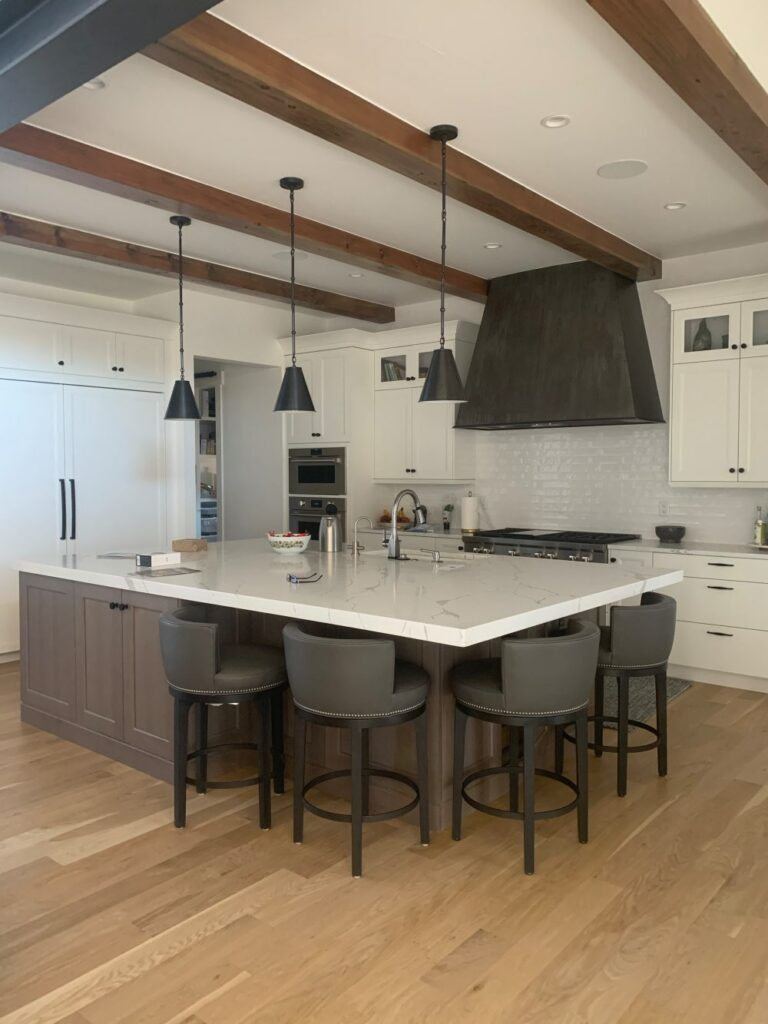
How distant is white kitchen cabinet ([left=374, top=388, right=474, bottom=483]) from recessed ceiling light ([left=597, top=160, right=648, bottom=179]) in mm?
2680

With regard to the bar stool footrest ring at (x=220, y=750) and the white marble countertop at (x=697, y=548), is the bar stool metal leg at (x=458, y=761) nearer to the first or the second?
the bar stool footrest ring at (x=220, y=750)

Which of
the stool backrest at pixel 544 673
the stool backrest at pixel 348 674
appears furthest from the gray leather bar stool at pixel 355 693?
the stool backrest at pixel 544 673

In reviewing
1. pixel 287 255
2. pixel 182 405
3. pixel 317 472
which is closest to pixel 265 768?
pixel 182 405

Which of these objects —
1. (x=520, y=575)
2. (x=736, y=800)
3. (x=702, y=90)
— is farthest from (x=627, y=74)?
(x=736, y=800)

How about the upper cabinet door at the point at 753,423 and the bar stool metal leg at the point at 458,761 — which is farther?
the upper cabinet door at the point at 753,423

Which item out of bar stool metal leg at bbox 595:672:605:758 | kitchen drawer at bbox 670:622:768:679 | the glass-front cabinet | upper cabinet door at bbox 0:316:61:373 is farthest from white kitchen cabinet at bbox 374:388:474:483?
bar stool metal leg at bbox 595:672:605:758

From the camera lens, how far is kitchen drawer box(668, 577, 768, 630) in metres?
4.79

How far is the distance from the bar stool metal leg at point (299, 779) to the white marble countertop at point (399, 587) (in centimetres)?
40

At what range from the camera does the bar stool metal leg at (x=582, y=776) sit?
281 centimetres

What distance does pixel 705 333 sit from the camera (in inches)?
203

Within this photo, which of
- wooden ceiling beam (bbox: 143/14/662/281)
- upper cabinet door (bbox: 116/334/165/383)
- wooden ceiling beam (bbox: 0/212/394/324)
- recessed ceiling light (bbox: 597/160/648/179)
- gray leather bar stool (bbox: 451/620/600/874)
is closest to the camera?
wooden ceiling beam (bbox: 143/14/662/281)

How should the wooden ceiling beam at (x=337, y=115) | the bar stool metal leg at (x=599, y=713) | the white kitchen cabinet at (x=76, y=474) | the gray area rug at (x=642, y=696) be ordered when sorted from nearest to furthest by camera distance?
the wooden ceiling beam at (x=337, y=115) → the bar stool metal leg at (x=599, y=713) → the gray area rug at (x=642, y=696) → the white kitchen cabinet at (x=76, y=474)

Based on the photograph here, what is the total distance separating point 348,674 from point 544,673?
26.0 inches

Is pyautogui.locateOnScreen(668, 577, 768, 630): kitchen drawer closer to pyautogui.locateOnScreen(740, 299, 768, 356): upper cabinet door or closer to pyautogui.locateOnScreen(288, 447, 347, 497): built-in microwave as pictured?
pyautogui.locateOnScreen(740, 299, 768, 356): upper cabinet door
